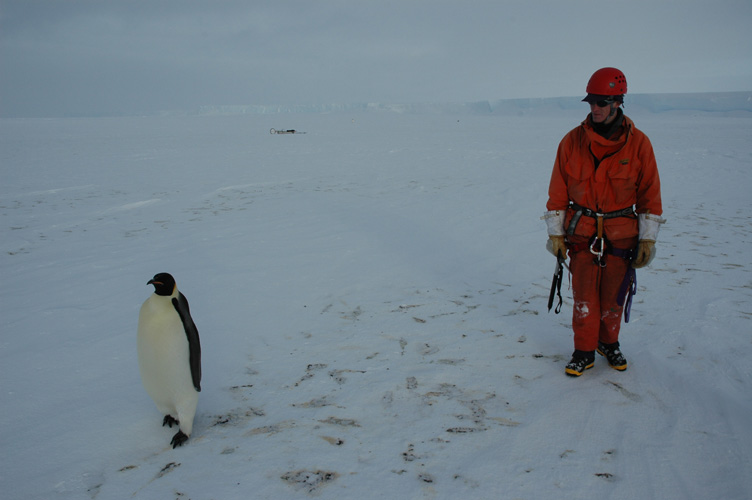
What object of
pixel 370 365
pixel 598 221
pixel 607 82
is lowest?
pixel 370 365

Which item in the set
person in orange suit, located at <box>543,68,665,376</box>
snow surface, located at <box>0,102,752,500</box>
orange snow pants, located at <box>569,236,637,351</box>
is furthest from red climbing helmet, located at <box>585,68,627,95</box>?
snow surface, located at <box>0,102,752,500</box>

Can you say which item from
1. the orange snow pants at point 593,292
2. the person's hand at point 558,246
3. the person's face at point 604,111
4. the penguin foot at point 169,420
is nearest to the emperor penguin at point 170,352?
the penguin foot at point 169,420

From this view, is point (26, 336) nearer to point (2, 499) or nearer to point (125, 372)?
point (125, 372)

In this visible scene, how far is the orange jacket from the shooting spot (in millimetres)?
2438

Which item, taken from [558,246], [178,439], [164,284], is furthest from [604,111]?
[178,439]

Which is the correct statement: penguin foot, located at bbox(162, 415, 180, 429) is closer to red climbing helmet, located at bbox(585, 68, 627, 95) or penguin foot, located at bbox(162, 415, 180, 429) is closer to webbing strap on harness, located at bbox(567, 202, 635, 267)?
webbing strap on harness, located at bbox(567, 202, 635, 267)

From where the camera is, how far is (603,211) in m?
2.56

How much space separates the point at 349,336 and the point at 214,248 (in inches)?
114

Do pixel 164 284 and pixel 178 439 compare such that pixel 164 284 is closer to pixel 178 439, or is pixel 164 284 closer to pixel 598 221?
pixel 178 439

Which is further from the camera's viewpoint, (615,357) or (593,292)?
(615,357)

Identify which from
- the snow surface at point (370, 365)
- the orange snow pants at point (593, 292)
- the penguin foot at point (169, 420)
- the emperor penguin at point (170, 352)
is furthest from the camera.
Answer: the orange snow pants at point (593, 292)

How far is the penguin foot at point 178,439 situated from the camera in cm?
221

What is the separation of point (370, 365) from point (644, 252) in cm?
175

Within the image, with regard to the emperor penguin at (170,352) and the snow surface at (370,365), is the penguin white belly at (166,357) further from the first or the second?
the snow surface at (370,365)
